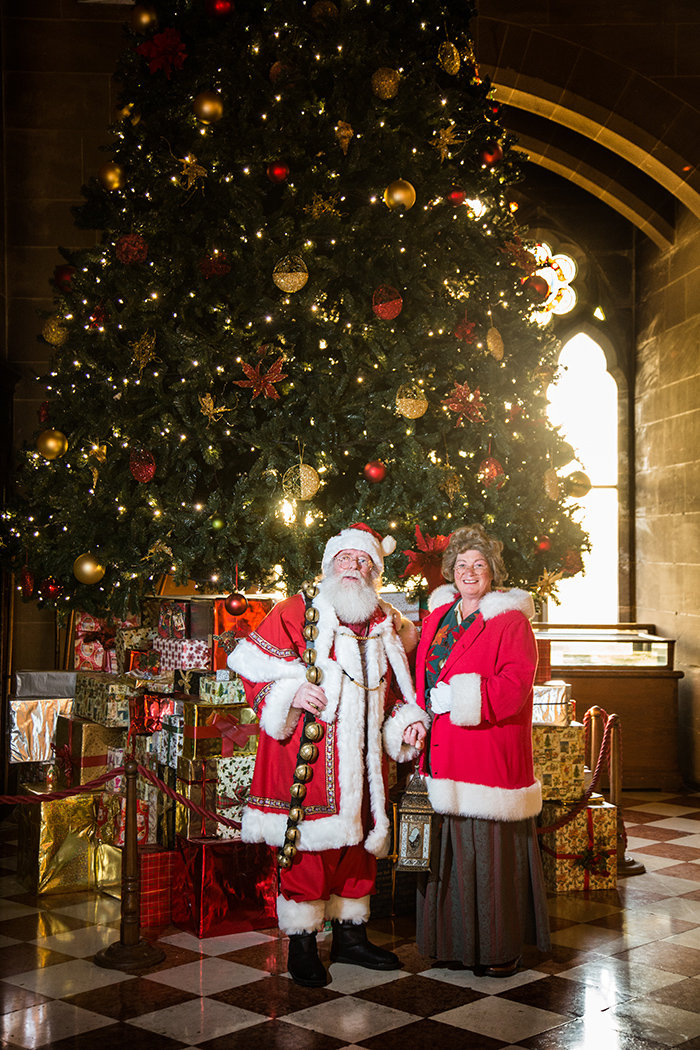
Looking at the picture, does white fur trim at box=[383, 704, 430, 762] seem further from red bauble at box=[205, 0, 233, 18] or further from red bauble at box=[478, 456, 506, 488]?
red bauble at box=[205, 0, 233, 18]

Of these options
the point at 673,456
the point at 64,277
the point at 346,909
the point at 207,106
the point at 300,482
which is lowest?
the point at 346,909

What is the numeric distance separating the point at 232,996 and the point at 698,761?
5519mm

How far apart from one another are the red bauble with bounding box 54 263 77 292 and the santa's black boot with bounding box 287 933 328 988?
3916mm

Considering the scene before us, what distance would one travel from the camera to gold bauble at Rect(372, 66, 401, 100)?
17.1ft

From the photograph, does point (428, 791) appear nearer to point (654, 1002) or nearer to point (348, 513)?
point (654, 1002)

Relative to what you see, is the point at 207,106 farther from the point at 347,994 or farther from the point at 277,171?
the point at 347,994

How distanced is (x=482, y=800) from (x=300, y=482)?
167 centimetres

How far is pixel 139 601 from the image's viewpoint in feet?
17.2

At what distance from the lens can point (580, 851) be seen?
18.8ft

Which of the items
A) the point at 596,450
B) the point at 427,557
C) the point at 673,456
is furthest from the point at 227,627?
the point at 596,450

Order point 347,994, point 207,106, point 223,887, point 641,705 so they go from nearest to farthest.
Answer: point 347,994 → point 223,887 → point 207,106 → point 641,705

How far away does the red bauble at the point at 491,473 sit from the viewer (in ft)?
17.2

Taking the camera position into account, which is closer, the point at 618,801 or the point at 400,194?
the point at 400,194

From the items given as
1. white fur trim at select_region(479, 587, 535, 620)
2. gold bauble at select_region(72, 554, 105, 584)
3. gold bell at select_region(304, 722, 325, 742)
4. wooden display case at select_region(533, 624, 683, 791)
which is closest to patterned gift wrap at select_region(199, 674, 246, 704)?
gold bauble at select_region(72, 554, 105, 584)
